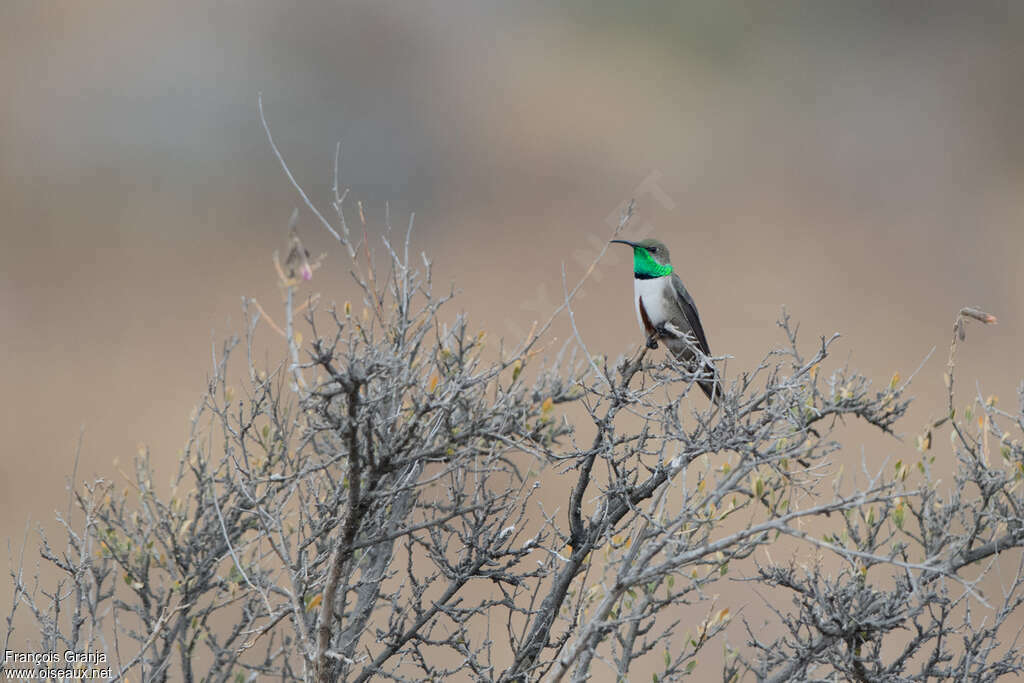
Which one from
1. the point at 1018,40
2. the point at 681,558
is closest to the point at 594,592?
the point at 681,558

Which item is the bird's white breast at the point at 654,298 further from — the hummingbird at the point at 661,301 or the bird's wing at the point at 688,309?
the bird's wing at the point at 688,309

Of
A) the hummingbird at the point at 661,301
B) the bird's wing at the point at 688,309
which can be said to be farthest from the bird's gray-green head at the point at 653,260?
the bird's wing at the point at 688,309

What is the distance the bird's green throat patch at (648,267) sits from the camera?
8.70 metres

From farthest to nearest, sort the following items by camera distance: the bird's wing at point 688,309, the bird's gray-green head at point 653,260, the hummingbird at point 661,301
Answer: the bird's gray-green head at point 653,260 < the bird's wing at point 688,309 < the hummingbird at point 661,301

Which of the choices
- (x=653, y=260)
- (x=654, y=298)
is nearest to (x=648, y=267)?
(x=653, y=260)

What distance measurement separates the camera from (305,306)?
3951mm

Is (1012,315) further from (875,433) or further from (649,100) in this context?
(649,100)

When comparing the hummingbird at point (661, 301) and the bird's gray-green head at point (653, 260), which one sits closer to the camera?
the hummingbird at point (661, 301)

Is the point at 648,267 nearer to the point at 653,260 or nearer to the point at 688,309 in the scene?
the point at 653,260

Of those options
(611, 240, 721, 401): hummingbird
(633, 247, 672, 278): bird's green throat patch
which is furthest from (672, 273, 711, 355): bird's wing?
(633, 247, 672, 278): bird's green throat patch

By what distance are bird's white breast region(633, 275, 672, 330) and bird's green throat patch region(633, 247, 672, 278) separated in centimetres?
7

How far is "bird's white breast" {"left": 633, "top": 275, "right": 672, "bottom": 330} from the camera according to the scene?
827 cm

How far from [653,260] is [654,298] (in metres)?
0.46

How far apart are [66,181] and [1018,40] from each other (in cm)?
2918
